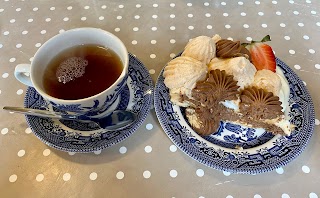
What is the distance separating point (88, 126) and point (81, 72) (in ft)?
0.45

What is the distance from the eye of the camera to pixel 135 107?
29.0 inches

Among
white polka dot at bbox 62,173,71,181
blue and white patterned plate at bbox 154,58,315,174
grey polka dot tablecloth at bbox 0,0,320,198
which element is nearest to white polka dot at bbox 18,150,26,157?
grey polka dot tablecloth at bbox 0,0,320,198

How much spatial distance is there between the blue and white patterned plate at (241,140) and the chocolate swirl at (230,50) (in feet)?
0.52

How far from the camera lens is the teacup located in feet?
2.06

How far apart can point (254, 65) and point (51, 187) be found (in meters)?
0.56

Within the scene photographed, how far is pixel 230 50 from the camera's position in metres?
0.72

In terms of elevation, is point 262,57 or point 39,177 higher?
point 262,57

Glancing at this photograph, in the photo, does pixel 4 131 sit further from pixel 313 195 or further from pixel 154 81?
pixel 313 195

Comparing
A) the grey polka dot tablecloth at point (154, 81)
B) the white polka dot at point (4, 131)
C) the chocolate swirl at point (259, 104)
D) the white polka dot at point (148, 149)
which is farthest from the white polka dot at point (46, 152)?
the chocolate swirl at point (259, 104)

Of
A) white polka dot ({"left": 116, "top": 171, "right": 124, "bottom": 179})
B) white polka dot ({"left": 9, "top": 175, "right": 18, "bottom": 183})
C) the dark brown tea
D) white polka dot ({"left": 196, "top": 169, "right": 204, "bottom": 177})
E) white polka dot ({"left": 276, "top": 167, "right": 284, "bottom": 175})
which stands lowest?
white polka dot ({"left": 9, "top": 175, "right": 18, "bottom": 183})

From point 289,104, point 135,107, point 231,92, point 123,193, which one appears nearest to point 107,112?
point 135,107

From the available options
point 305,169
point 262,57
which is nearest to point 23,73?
point 262,57

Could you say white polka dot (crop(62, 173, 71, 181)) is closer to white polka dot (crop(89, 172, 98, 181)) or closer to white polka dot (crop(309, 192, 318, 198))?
white polka dot (crop(89, 172, 98, 181))

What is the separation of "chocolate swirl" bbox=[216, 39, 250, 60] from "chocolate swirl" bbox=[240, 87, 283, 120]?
99 millimetres
